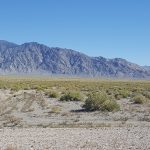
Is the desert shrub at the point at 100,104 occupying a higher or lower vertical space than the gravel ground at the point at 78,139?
higher

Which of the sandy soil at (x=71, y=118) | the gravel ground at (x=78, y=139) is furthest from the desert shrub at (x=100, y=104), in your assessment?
the gravel ground at (x=78, y=139)

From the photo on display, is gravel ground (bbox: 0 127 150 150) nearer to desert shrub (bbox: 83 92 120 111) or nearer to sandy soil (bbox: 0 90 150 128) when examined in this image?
sandy soil (bbox: 0 90 150 128)

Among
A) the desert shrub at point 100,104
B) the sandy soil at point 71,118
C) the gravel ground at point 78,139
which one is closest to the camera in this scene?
the gravel ground at point 78,139

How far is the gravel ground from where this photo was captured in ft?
52.5

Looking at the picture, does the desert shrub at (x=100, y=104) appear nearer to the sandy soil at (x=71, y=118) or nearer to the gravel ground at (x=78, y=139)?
the sandy soil at (x=71, y=118)

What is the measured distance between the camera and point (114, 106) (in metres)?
32.6

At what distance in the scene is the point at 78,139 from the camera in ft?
58.5

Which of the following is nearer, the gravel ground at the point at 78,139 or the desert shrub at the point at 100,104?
the gravel ground at the point at 78,139

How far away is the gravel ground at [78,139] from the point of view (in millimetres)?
16000

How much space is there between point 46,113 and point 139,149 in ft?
56.3

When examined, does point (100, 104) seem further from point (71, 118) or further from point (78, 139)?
point (78, 139)

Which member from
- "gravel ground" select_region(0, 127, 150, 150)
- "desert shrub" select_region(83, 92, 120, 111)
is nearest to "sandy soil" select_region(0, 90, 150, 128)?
"desert shrub" select_region(83, 92, 120, 111)

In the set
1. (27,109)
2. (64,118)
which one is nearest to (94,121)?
(64,118)

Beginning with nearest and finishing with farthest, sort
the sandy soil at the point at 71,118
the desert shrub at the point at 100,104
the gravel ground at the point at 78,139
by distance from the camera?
1. the gravel ground at the point at 78,139
2. the sandy soil at the point at 71,118
3. the desert shrub at the point at 100,104
